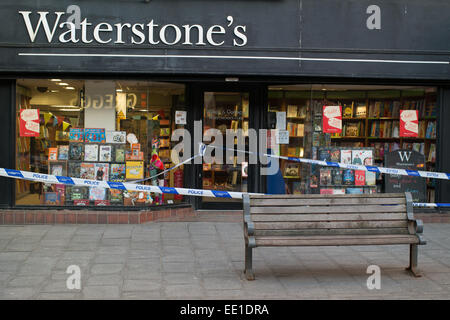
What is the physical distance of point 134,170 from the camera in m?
10.6

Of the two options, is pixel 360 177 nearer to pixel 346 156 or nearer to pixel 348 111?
pixel 346 156

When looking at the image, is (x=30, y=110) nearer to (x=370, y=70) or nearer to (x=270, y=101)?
(x=270, y=101)

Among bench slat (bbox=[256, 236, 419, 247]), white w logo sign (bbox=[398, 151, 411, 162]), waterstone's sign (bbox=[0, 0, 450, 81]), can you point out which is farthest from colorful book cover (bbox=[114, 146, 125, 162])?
white w logo sign (bbox=[398, 151, 411, 162])

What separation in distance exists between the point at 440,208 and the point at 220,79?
4.97 m

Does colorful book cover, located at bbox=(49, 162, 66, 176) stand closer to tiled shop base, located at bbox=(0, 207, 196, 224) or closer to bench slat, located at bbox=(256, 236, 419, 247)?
tiled shop base, located at bbox=(0, 207, 196, 224)

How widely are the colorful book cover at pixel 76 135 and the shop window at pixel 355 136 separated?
3.77 metres

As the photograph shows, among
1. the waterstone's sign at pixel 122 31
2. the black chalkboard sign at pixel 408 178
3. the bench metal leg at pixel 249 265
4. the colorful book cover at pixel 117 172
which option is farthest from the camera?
the black chalkboard sign at pixel 408 178

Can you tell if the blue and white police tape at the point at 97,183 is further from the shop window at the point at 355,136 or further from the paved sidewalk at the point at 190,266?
the shop window at the point at 355,136

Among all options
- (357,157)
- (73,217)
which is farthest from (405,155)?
(73,217)

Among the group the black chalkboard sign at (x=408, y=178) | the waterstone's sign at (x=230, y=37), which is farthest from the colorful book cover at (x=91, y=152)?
the black chalkboard sign at (x=408, y=178)

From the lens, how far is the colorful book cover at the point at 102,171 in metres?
10.5

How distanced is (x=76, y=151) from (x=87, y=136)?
0.36m

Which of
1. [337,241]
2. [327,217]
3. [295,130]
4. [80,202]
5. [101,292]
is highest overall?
[295,130]
